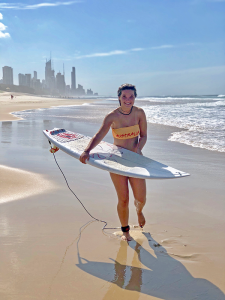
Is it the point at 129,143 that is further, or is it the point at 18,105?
the point at 18,105

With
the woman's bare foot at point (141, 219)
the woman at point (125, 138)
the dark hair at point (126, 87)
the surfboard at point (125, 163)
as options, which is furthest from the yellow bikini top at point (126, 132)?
the woman's bare foot at point (141, 219)

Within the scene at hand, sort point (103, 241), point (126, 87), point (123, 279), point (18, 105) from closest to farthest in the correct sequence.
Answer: point (123, 279), point (103, 241), point (126, 87), point (18, 105)

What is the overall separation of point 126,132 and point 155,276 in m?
1.48

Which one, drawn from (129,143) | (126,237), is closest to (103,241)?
(126,237)

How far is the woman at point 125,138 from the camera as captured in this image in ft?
9.39

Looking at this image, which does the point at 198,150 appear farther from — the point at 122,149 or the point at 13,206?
the point at 13,206

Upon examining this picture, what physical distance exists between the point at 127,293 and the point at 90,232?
1.01 meters

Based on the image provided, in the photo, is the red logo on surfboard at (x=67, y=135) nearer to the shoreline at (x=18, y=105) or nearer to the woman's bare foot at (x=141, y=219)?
the woman's bare foot at (x=141, y=219)

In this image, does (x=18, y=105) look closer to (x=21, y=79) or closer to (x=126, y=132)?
(x=126, y=132)

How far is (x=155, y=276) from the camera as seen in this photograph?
226 centimetres

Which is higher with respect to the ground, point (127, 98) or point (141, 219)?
point (127, 98)

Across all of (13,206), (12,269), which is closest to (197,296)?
(12,269)

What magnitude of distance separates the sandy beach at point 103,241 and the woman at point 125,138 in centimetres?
32

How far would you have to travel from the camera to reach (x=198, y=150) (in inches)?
281
